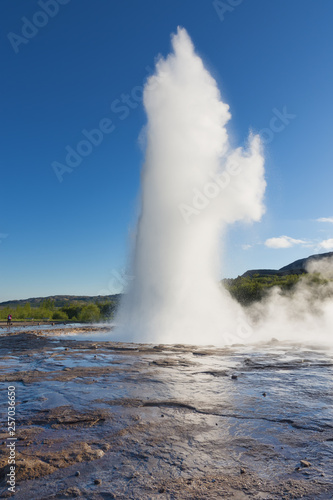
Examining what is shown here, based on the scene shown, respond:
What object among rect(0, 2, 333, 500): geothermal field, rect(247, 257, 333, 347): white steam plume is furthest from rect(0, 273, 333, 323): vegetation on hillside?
rect(0, 2, 333, 500): geothermal field

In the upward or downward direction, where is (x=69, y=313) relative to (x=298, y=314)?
upward

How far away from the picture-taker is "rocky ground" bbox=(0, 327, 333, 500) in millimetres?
4254

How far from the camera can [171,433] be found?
6.17m

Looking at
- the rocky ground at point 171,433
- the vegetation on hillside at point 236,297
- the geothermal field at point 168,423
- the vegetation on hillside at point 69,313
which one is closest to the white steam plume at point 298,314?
the vegetation on hillside at point 236,297

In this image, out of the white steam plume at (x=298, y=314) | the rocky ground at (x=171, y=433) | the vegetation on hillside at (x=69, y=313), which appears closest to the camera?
the rocky ground at (x=171, y=433)

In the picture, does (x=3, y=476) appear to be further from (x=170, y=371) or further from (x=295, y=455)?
(x=170, y=371)

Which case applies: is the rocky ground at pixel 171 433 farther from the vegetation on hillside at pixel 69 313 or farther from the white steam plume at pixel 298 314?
A: the vegetation on hillside at pixel 69 313

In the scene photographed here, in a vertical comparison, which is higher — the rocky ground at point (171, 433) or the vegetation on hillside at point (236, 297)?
the vegetation on hillside at point (236, 297)

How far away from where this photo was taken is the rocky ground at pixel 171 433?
14.0ft

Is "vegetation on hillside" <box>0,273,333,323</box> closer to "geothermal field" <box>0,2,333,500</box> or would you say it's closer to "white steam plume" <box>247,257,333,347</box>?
"white steam plume" <box>247,257,333,347</box>

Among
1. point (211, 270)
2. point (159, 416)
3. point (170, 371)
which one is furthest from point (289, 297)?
point (159, 416)

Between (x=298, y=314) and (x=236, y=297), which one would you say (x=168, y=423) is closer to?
(x=298, y=314)

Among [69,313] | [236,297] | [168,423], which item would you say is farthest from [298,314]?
[69,313]

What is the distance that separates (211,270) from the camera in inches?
1164
